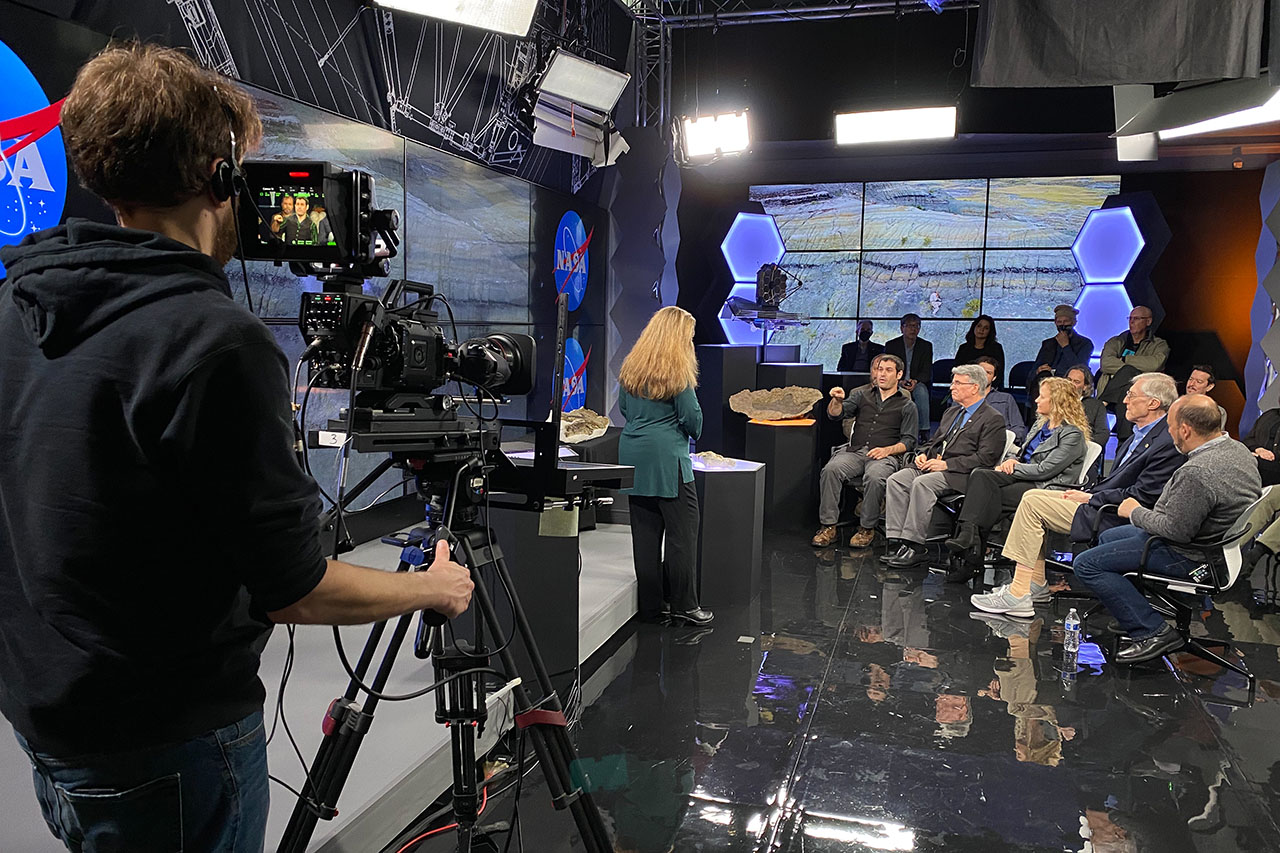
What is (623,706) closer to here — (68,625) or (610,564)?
(610,564)

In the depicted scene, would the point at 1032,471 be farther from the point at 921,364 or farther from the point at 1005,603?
the point at 921,364

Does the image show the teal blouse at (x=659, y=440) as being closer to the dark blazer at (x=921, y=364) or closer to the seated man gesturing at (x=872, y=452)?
the seated man gesturing at (x=872, y=452)

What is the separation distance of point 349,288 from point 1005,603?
4.21 metres

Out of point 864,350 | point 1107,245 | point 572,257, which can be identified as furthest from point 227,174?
point 1107,245

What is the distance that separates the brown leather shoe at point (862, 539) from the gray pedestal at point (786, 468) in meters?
0.59

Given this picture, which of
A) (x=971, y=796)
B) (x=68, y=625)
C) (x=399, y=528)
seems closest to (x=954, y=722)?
(x=971, y=796)

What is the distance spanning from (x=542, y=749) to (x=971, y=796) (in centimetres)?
165

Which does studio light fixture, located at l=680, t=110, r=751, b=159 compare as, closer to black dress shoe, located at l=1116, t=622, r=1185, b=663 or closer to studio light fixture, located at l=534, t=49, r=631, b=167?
studio light fixture, located at l=534, t=49, r=631, b=167

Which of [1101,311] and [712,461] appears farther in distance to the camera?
[1101,311]

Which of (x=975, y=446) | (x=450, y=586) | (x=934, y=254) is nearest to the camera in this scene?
(x=450, y=586)

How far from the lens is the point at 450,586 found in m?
1.17

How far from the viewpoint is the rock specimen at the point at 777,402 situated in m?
6.75

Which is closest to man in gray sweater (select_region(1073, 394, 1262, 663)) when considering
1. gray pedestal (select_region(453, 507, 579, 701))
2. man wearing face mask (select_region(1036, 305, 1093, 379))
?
gray pedestal (select_region(453, 507, 579, 701))

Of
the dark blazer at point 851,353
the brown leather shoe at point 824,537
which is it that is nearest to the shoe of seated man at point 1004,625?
the brown leather shoe at point 824,537
